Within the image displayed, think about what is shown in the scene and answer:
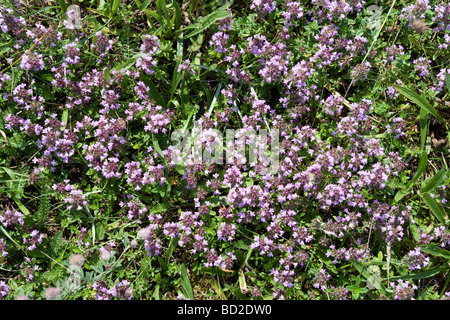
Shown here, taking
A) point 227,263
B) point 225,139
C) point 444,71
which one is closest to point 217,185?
point 225,139

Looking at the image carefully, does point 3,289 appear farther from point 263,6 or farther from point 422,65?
point 422,65

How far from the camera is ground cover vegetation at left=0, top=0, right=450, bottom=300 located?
548 centimetres

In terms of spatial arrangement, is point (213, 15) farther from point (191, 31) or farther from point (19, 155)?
point (19, 155)

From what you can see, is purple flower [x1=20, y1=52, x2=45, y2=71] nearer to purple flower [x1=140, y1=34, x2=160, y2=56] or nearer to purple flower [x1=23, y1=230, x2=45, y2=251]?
purple flower [x1=140, y1=34, x2=160, y2=56]

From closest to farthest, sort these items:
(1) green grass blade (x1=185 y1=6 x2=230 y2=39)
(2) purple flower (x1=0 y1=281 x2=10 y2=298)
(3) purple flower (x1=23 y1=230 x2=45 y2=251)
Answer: (2) purple flower (x1=0 y1=281 x2=10 y2=298) < (3) purple flower (x1=23 y1=230 x2=45 y2=251) < (1) green grass blade (x1=185 y1=6 x2=230 y2=39)

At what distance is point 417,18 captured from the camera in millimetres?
5910

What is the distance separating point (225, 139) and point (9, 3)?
3.62 m

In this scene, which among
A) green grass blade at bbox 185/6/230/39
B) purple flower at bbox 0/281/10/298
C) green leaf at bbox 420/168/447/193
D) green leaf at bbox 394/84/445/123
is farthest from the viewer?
green leaf at bbox 394/84/445/123

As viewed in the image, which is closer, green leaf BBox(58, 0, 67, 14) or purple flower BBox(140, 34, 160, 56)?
purple flower BBox(140, 34, 160, 56)

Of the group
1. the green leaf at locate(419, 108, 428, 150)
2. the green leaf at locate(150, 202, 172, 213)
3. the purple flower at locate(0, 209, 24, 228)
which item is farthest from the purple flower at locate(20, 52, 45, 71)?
the green leaf at locate(419, 108, 428, 150)

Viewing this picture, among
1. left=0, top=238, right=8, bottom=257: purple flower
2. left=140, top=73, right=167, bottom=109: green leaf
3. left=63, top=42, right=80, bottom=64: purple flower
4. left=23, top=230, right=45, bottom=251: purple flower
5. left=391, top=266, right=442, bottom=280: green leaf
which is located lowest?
left=0, top=238, right=8, bottom=257: purple flower

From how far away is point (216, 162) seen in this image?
5.64 meters

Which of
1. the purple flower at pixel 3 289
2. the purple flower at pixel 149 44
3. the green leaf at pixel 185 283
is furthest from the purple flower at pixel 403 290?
the purple flower at pixel 3 289

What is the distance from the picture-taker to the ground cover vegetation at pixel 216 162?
5.48 metres
